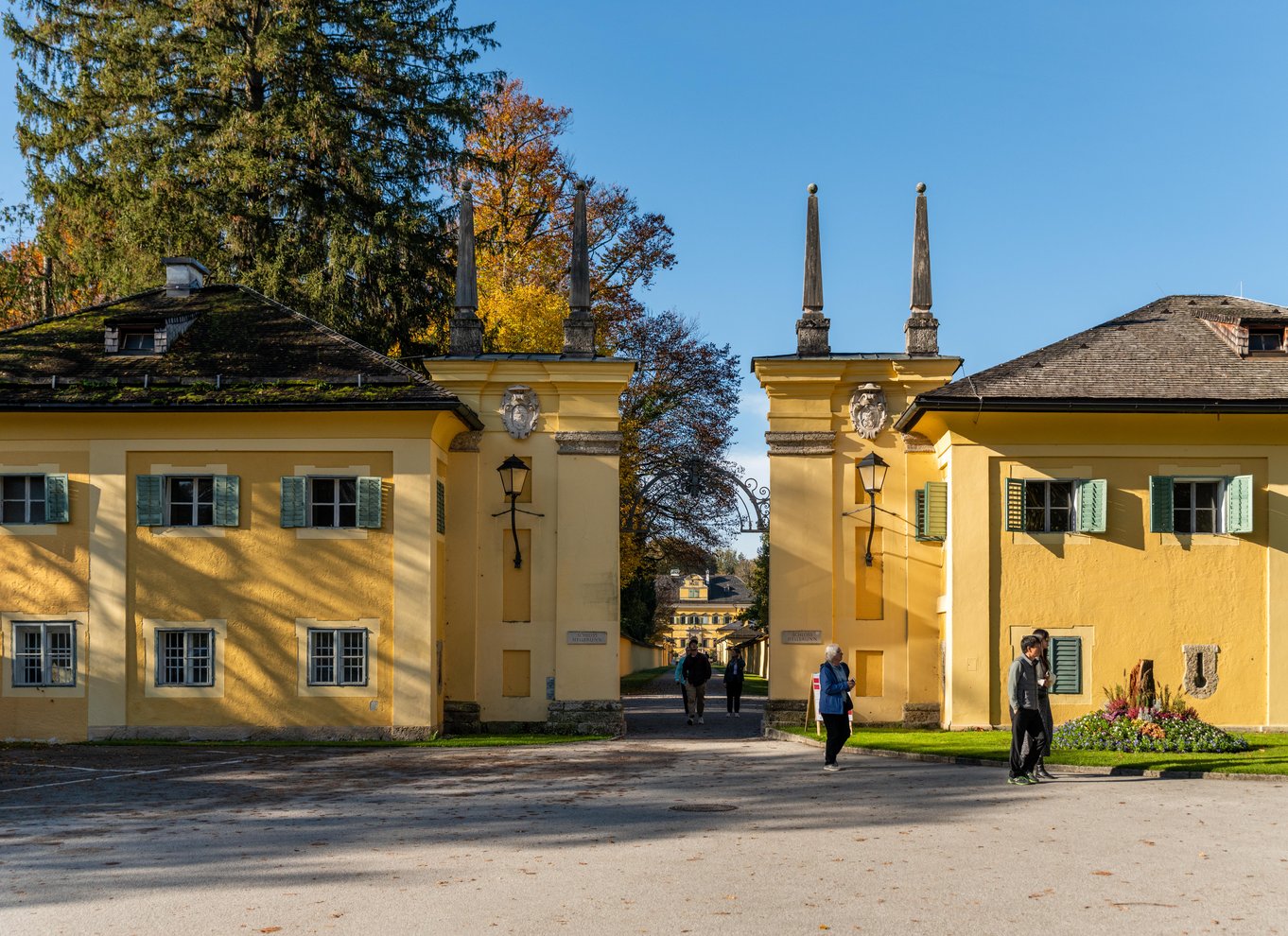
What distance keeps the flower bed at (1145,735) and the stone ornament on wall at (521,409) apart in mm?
11049

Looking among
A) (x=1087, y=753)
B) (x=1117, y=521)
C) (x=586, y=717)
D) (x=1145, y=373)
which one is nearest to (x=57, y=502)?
(x=586, y=717)

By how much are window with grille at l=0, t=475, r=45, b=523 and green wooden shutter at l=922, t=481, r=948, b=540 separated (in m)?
15.9

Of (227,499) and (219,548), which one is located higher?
(227,499)

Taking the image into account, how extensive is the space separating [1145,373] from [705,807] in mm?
14368

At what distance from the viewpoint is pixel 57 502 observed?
80.8 feet

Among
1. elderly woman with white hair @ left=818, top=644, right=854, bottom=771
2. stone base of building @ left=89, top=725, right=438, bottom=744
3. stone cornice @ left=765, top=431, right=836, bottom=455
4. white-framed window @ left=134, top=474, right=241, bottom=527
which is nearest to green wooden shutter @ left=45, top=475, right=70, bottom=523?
white-framed window @ left=134, top=474, right=241, bottom=527

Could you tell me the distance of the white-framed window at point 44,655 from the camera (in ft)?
80.5

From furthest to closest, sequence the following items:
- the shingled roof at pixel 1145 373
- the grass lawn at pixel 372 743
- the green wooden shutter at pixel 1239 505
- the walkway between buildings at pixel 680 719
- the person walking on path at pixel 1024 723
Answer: the walkway between buildings at pixel 680 719 < the green wooden shutter at pixel 1239 505 < the shingled roof at pixel 1145 373 < the grass lawn at pixel 372 743 < the person walking on path at pixel 1024 723

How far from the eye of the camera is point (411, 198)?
36.4 meters

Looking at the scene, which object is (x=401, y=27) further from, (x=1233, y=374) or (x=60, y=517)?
(x=1233, y=374)

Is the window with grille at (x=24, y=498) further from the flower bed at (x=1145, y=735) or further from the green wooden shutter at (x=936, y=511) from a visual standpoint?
the flower bed at (x=1145, y=735)

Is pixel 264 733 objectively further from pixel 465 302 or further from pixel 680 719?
pixel 680 719

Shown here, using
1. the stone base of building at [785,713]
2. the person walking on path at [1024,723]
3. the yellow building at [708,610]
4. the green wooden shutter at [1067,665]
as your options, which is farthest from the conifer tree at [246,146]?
the yellow building at [708,610]

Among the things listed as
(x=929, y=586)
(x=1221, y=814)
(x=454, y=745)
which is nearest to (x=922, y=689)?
(x=929, y=586)
